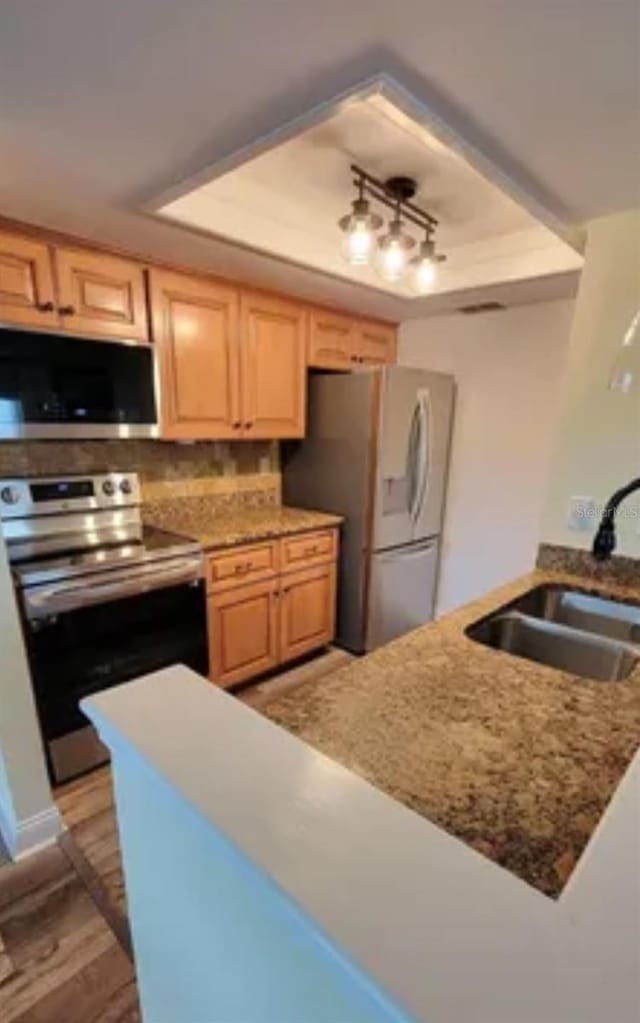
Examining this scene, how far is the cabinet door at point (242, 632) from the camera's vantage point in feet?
7.93

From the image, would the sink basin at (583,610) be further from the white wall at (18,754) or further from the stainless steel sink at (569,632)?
the white wall at (18,754)

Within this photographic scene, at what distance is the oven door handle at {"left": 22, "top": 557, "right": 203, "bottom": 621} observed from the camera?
1.75 meters

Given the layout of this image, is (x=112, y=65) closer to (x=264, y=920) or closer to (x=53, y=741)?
(x=264, y=920)

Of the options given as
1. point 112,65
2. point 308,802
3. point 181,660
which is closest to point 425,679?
point 308,802

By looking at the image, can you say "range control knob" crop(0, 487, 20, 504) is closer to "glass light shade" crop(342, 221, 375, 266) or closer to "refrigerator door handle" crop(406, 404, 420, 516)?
"glass light shade" crop(342, 221, 375, 266)

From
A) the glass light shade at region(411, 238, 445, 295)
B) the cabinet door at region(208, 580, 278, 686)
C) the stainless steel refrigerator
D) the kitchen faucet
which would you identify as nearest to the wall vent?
the stainless steel refrigerator

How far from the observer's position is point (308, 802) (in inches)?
21.4

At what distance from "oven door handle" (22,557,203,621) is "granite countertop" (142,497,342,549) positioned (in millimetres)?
164

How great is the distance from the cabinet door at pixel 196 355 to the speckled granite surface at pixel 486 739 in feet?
5.21

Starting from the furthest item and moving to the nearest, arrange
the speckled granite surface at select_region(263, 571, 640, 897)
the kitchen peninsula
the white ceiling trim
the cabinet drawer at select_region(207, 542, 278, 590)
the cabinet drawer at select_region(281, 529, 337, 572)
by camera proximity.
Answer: the cabinet drawer at select_region(281, 529, 337, 572), the cabinet drawer at select_region(207, 542, 278, 590), the white ceiling trim, the speckled granite surface at select_region(263, 571, 640, 897), the kitchen peninsula

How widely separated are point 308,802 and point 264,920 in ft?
0.44

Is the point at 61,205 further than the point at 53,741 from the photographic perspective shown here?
No

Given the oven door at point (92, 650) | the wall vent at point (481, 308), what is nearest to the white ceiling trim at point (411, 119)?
the wall vent at point (481, 308)

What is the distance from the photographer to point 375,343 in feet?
10.6
